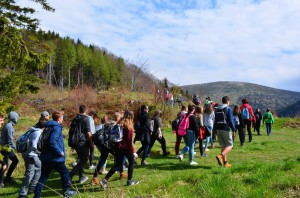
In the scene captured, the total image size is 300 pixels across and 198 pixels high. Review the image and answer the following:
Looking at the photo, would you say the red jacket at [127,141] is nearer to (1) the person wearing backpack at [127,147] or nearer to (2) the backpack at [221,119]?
(1) the person wearing backpack at [127,147]

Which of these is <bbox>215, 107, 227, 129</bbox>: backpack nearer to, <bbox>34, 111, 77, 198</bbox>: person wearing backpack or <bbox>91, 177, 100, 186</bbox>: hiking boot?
<bbox>91, 177, 100, 186</bbox>: hiking boot

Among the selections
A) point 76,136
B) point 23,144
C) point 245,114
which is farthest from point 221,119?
point 245,114

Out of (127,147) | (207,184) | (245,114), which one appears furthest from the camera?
(245,114)

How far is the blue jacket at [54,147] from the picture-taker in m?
5.79

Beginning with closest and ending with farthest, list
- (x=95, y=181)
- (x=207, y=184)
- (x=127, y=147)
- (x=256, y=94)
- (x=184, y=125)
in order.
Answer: (x=207, y=184) < (x=127, y=147) < (x=95, y=181) < (x=184, y=125) < (x=256, y=94)

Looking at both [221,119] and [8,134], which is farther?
[221,119]

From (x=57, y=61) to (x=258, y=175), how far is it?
69668mm

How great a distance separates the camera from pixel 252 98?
354 feet

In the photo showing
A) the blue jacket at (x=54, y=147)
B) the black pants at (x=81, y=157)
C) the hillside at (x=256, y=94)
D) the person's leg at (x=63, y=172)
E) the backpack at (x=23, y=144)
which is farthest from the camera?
the hillside at (x=256, y=94)

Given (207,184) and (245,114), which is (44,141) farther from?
(245,114)

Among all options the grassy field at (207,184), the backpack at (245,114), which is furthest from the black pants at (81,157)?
the backpack at (245,114)

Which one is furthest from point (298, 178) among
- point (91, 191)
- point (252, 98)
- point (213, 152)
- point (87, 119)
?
point (252, 98)

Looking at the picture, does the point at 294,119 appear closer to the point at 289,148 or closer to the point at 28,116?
the point at 289,148

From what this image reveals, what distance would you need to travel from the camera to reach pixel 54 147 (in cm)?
577
